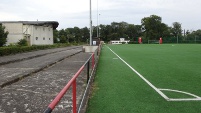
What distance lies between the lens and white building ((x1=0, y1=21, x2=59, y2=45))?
168 ft

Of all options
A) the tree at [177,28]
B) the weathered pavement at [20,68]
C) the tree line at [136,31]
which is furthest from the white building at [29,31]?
the tree at [177,28]

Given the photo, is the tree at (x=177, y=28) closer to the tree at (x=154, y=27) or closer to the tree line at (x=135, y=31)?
the tree line at (x=135, y=31)

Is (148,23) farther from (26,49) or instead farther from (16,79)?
(16,79)

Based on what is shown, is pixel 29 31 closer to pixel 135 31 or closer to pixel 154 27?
pixel 154 27

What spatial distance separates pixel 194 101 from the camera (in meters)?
7.26

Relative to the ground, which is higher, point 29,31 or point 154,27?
point 154,27

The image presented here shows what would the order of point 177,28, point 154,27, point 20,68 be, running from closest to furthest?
1. point 20,68
2. point 154,27
3. point 177,28

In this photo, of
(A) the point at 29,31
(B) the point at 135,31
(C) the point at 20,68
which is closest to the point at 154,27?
(B) the point at 135,31

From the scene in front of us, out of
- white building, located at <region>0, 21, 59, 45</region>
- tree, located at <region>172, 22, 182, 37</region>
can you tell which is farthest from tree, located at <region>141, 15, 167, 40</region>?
white building, located at <region>0, 21, 59, 45</region>

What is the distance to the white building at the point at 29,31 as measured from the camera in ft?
168

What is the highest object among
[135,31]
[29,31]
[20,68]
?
[135,31]

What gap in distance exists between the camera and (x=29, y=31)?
175 feet

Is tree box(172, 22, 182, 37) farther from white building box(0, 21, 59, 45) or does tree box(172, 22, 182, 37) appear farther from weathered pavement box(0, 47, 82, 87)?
weathered pavement box(0, 47, 82, 87)

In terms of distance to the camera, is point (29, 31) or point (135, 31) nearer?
point (29, 31)
